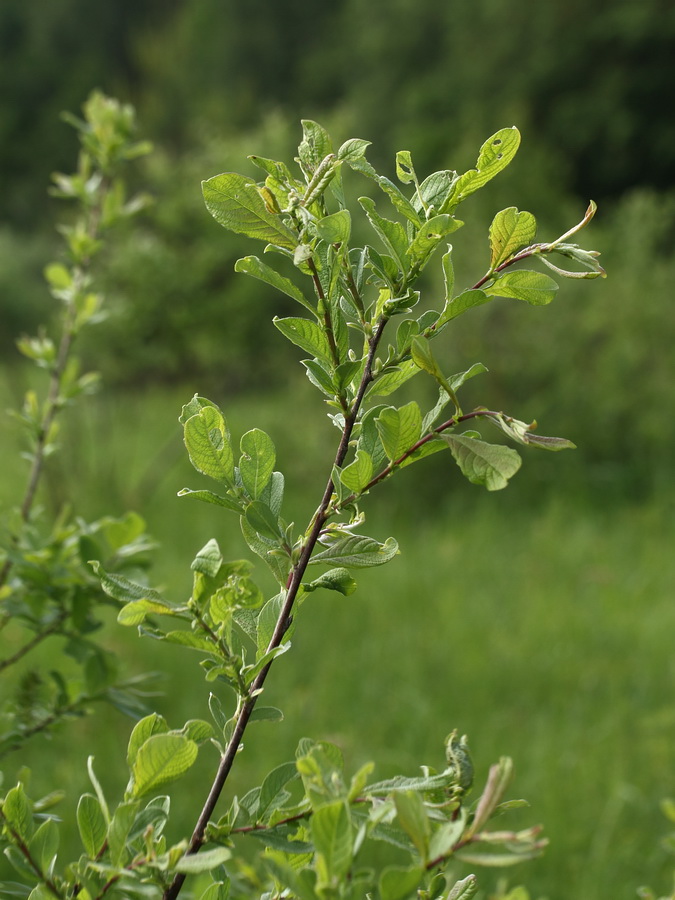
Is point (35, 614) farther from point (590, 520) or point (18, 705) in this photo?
point (590, 520)

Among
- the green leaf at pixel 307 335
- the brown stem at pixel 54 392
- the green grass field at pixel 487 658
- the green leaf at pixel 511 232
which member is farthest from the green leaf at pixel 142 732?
the green grass field at pixel 487 658

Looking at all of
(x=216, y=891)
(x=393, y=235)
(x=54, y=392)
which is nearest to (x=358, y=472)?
(x=393, y=235)

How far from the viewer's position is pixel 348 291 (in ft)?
1.81

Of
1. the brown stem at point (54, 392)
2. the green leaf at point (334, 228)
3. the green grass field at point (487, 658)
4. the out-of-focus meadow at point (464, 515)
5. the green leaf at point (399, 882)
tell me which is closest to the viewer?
the green leaf at point (399, 882)

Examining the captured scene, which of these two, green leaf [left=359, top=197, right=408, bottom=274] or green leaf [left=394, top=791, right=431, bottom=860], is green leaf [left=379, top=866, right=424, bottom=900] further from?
green leaf [left=359, top=197, right=408, bottom=274]

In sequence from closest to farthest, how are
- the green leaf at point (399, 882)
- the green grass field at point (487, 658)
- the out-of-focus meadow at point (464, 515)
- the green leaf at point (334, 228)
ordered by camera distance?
1. the green leaf at point (399, 882)
2. the green leaf at point (334, 228)
3. the green grass field at point (487, 658)
4. the out-of-focus meadow at point (464, 515)

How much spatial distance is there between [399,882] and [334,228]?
315mm

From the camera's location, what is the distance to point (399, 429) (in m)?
0.52

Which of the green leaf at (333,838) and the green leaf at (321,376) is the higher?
the green leaf at (321,376)

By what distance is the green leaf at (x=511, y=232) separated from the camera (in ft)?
1.70

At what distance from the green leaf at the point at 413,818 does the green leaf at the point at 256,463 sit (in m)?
0.20

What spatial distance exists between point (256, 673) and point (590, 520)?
4.22m

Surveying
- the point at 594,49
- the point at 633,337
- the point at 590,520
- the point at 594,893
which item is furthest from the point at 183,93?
the point at 594,893

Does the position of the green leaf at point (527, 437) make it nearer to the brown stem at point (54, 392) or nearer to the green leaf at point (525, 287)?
the green leaf at point (525, 287)
